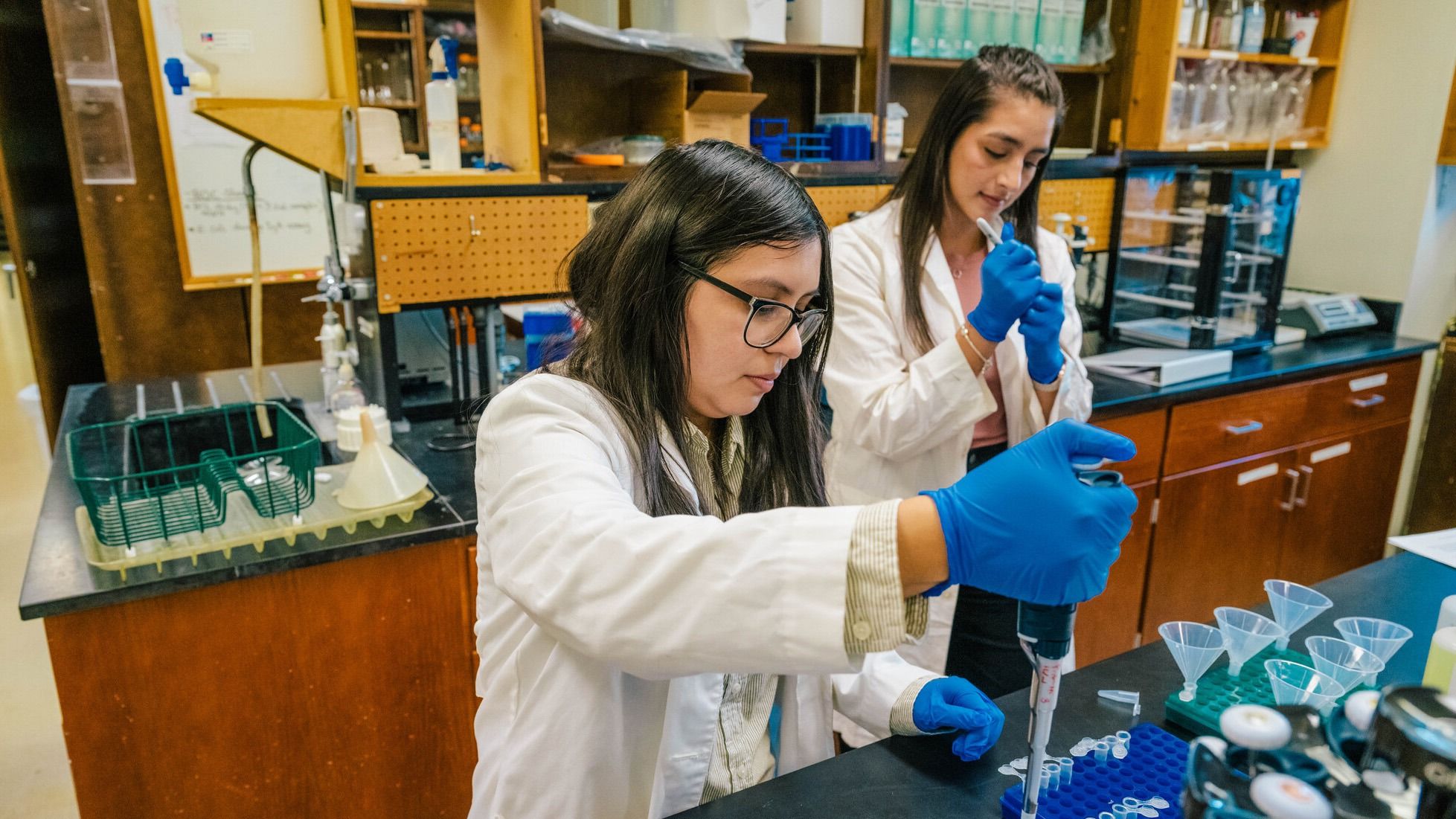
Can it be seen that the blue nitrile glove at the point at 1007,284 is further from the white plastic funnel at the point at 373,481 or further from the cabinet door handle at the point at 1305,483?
the cabinet door handle at the point at 1305,483

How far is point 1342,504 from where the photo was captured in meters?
3.09

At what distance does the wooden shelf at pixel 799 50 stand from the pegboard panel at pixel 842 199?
0.37 metres

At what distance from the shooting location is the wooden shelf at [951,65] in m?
2.67

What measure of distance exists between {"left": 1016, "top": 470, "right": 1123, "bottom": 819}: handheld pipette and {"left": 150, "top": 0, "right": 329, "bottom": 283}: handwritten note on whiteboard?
3.19 m

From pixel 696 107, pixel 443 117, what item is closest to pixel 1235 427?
pixel 696 107

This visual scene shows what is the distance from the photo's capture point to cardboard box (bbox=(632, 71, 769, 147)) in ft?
7.64

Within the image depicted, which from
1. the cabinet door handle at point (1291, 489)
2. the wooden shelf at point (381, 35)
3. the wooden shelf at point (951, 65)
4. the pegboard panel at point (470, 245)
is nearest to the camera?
the pegboard panel at point (470, 245)

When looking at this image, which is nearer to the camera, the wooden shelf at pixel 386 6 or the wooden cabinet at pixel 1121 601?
the wooden cabinet at pixel 1121 601

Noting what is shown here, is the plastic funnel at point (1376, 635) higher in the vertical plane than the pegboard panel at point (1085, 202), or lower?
lower

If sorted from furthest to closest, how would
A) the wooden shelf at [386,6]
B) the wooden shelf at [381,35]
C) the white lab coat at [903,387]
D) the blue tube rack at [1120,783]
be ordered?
the wooden shelf at [381,35]
the wooden shelf at [386,6]
the white lab coat at [903,387]
the blue tube rack at [1120,783]

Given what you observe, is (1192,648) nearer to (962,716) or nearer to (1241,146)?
(962,716)

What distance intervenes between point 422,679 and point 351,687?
0.41 feet

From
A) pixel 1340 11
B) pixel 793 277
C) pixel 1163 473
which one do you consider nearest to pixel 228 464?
pixel 793 277

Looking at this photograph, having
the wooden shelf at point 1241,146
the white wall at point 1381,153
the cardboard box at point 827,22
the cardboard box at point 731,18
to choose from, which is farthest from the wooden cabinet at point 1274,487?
the cardboard box at point 731,18
